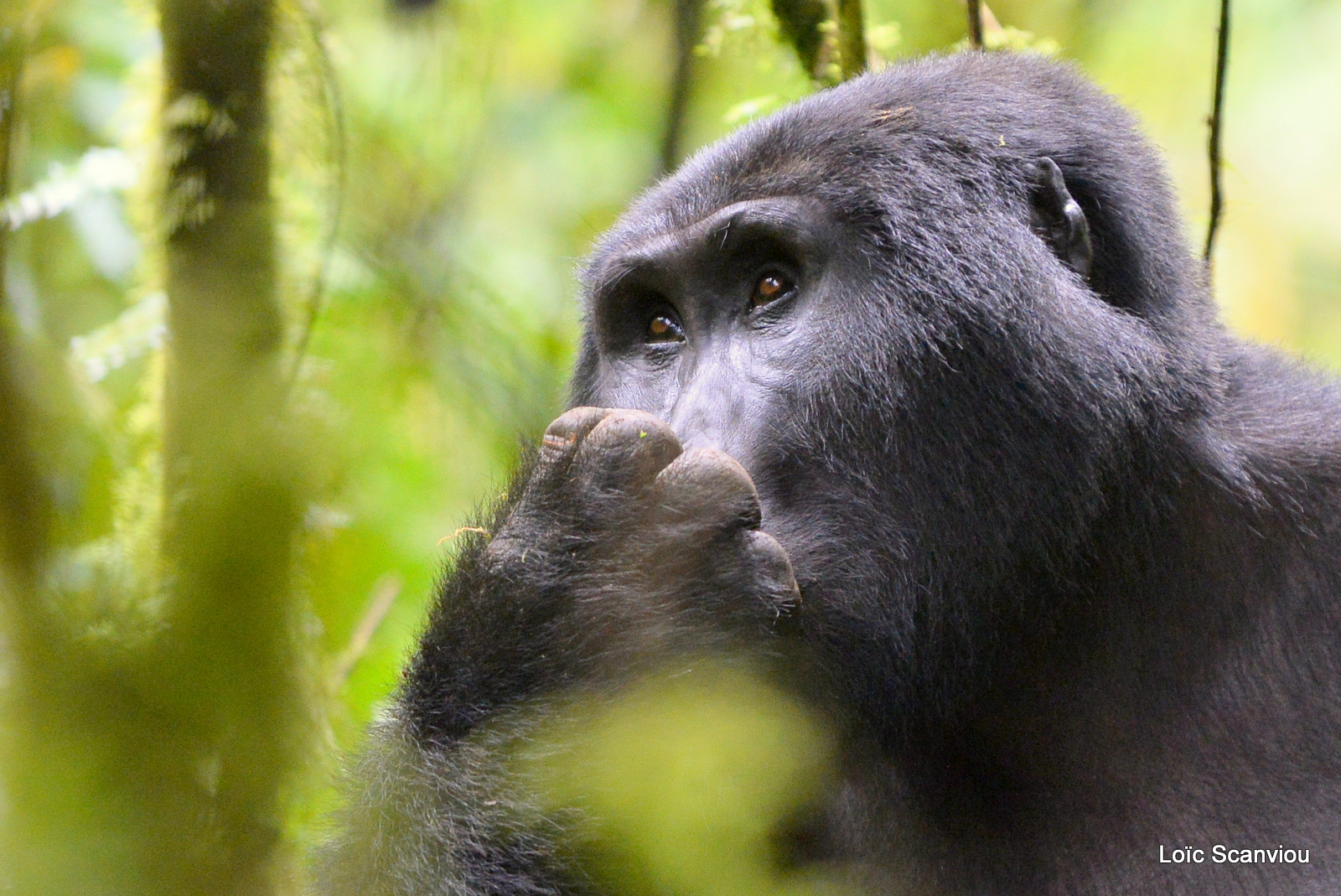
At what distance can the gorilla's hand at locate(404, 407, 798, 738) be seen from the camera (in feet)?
7.08

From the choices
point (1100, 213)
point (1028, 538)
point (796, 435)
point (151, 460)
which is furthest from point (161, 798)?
point (1100, 213)

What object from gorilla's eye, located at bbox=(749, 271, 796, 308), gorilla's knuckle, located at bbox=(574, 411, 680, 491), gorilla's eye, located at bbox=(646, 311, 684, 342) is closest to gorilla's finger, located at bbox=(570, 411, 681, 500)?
gorilla's knuckle, located at bbox=(574, 411, 680, 491)

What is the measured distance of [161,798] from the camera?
0.95m

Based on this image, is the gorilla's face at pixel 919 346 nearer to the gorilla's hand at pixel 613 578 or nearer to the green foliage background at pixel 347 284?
the gorilla's hand at pixel 613 578

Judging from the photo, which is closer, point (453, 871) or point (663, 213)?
point (453, 871)

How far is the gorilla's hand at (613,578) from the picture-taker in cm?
216

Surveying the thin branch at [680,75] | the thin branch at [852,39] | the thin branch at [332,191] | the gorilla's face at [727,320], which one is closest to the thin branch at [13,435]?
the thin branch at [332,191]

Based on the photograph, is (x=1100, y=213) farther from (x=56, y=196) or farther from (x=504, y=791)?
(x=56, y=196)

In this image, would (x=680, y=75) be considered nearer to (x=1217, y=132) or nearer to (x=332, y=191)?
(x=1217, y=132)

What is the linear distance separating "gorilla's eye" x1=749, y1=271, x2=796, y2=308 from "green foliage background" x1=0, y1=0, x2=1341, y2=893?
0.48m

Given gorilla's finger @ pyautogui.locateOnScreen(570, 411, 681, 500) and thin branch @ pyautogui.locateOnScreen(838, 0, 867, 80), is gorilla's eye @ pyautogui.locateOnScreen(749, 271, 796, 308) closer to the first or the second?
gorilla's finger @ pyautogui.locateOnScreen(570, 411, 681, 500)

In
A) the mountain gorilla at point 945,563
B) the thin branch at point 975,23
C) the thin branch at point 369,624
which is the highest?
the thin branch at point 975,23

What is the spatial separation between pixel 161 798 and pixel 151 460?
131cm

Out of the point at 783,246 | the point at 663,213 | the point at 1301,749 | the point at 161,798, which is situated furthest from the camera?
the point at 663,213
